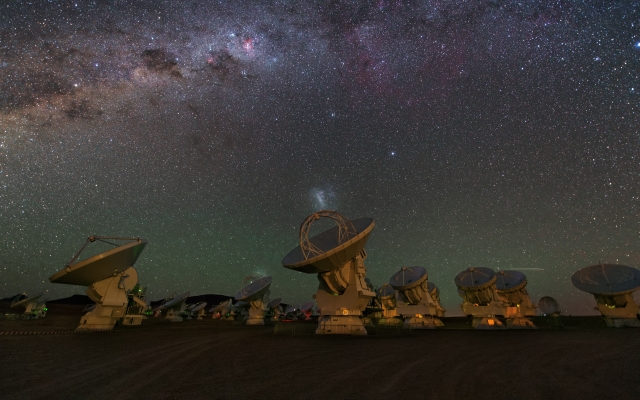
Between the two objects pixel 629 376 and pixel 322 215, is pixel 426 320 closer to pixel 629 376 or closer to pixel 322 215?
pixel 322 215

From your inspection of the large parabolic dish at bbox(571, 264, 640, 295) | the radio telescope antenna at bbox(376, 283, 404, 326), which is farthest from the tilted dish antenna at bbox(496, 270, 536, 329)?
the radio telescope antenna at bbox(376, 283, 404, 326)

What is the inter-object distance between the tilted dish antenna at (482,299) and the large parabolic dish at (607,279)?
955cm

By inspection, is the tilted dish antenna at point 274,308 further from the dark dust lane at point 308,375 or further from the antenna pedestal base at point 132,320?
the dark dust lane at point 308,375

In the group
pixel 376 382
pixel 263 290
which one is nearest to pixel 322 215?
pixel 376 382

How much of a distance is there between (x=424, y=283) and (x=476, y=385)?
34123 millimetres

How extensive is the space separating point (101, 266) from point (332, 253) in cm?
1625

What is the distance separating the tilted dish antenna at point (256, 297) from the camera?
46.5 m

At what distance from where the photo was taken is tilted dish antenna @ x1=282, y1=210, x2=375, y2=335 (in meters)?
23.7

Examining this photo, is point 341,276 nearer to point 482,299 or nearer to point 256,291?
point 482,299

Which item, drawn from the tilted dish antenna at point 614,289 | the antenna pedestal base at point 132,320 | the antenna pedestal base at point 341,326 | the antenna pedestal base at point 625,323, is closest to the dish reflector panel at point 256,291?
the antenna pedestal base at point 132,320

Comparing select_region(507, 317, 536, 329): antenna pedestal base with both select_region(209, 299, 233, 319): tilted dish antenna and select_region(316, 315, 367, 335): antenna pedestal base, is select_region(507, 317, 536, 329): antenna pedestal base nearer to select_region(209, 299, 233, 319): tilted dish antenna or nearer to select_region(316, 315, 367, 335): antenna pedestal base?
select_region(316, 315, 367, 335): antenna pedestal base

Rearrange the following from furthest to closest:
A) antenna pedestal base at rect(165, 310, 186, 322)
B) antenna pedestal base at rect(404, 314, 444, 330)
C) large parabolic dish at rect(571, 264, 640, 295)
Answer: antenna pedestal base at rect(165, 310, 186, 322), antenna pedestal base at rect(404, 314, 444, 330), large parabolic dish at rect(571, 264, 640, 295)

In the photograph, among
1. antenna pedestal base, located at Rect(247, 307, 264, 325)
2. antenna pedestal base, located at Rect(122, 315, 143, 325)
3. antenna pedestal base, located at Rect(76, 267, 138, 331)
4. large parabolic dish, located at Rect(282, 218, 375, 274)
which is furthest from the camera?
antenna pedestal base, located at Rect(247, 307, 264, 325)

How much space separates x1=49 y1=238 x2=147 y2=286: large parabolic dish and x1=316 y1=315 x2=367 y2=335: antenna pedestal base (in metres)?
15.0
